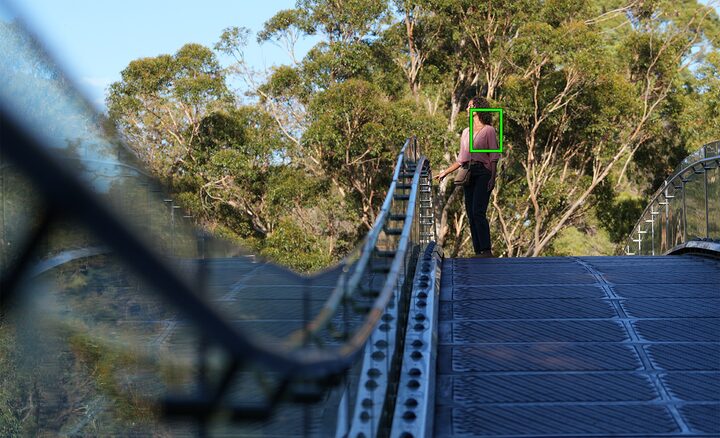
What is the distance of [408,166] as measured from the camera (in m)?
8.09

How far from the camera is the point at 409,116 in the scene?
68.9 ft

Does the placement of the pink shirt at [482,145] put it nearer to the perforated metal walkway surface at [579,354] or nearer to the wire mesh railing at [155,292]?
the perforated metal walkway surface at [579,354]

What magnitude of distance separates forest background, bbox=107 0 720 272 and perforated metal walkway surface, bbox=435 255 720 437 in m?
14.6

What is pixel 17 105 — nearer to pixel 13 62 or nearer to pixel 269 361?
pixel 13 62

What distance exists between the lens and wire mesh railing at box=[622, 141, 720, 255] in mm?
8812

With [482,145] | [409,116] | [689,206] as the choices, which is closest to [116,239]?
[482,145]

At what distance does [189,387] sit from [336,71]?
68.6 ft

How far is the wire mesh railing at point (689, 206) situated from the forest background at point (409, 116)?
328 inches

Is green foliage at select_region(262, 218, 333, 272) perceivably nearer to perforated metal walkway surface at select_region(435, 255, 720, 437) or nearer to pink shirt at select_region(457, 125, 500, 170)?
pink shirt at select_region(457, 125, 500, 170)

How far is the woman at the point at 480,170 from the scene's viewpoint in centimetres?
834

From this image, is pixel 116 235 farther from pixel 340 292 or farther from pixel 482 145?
pixel 482 145

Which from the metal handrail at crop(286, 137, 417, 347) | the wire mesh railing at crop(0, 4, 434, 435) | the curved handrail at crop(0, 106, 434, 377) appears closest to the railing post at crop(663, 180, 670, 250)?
the wire mesh railing at crop(0, 4, 434, 435)

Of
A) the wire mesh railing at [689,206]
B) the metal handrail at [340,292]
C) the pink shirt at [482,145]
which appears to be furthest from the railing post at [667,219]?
the metal handrail at [340,292]

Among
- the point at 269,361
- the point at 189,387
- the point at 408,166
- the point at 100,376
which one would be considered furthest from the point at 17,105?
the point at 408,166
